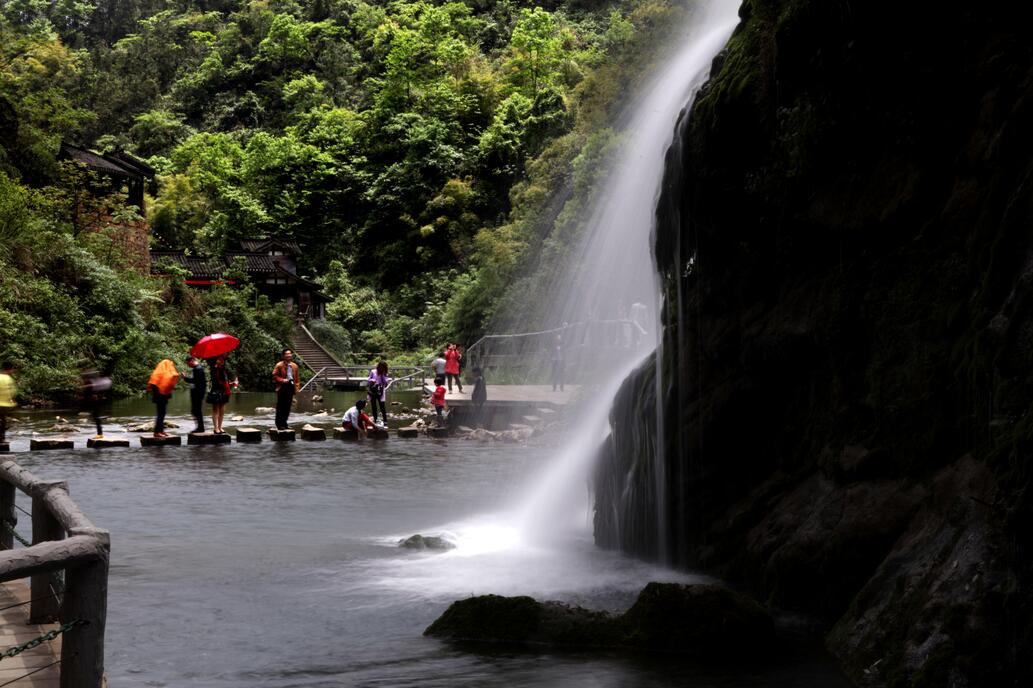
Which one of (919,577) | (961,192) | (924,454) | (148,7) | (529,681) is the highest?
(148,7)

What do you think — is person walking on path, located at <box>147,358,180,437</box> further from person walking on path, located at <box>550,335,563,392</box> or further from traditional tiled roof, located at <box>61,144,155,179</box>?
traditional tiled roof, located at <box>61,144,155,179</box>

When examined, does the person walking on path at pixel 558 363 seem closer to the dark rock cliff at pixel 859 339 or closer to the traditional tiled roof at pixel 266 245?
the dark rock cliff at pixel 859 339

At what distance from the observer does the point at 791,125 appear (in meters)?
11.4

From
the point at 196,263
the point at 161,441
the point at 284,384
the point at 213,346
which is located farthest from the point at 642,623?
the point at 196,263

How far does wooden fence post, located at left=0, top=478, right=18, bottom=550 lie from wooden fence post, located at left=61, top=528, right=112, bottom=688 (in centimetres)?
347

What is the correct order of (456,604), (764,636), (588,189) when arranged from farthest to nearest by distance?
(588,189)
(456,604)
(764,636)

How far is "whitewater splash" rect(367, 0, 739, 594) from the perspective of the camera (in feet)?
39.6

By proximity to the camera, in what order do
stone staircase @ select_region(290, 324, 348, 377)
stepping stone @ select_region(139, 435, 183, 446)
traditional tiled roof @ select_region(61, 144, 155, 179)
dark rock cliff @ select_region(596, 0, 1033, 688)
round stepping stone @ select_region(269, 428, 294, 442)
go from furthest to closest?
stone staircase @ select_region(290, 324, 348, 377) < traditional tiled roof @ select_region(61, 144, 155, 179) < round stepping stone @ select_region(269, 428, 294, 442) < stepping stone @ select_region(139, 435, 183, 446) < dark rock cliff @ select_region(596, 0, 1033, 688)

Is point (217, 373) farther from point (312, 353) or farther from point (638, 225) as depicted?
point (312, 353)

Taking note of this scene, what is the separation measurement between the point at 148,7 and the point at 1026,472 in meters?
137

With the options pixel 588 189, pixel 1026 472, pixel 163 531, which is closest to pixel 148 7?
pixel 588 189

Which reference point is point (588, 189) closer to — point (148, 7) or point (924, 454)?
point (924, 454)

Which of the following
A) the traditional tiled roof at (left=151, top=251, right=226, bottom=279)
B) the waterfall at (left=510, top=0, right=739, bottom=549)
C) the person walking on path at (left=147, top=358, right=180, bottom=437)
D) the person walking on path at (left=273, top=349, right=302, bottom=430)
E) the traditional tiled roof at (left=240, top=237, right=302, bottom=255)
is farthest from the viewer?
the traditional tiled roof at (left=240, top=237, right=302, bottom=255)

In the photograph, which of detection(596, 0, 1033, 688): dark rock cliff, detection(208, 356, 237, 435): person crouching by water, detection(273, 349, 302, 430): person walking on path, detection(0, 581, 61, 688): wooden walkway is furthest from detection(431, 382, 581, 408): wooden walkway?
detection(0, 581, 61, 688): wooden walkway
